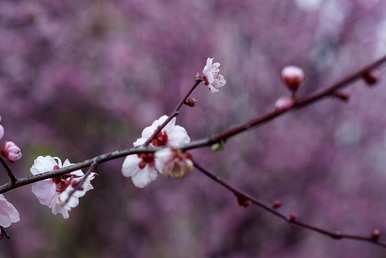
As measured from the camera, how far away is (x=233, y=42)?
3.98 m

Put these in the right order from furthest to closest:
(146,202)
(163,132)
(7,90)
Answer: (146,202) → (7,90) → (163,132)

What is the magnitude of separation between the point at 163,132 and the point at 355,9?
332 cm

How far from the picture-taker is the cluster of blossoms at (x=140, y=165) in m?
0.76

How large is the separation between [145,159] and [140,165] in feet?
0.05

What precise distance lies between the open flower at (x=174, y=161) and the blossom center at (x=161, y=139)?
115 millimetres

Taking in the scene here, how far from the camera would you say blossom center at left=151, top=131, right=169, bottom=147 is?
2.93ft

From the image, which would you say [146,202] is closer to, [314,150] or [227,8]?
[314,150]

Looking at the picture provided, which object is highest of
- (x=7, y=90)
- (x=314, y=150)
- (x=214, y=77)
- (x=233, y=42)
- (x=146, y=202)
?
(x=233, y=42)

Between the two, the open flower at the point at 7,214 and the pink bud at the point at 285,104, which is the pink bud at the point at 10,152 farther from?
the pink bud at the point at 285,104

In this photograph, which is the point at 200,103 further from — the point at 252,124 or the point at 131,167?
the point at 252,124

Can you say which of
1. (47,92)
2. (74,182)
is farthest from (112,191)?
(74,182)

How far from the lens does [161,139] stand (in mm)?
896

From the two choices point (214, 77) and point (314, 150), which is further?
point (314, 150)

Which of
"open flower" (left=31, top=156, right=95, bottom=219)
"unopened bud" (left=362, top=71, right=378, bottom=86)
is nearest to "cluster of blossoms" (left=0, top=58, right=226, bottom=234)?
"open flower" (left=31, top=156, right=95, bottom=219)
